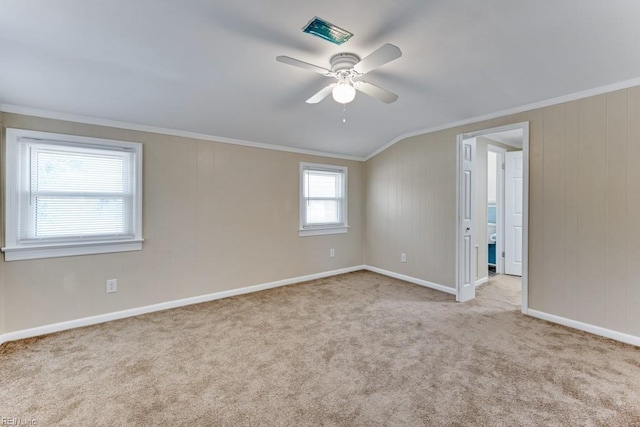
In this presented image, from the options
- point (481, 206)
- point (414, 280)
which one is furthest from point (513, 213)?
point (414, 280)

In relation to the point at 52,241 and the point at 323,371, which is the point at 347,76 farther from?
the point at 52,241

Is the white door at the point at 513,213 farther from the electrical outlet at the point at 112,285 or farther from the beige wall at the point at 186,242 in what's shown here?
the electrical outlet at the point at 112,285

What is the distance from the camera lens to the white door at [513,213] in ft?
16.3

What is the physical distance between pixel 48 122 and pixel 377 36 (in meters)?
3.13

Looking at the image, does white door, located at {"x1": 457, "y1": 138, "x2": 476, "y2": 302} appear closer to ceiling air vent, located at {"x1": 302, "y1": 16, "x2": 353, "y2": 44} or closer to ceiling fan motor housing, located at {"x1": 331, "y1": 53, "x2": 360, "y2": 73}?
ceiling fan motor housing, located at {"x1": 331, "y1": 53, "x2": 360, "y2": 73}

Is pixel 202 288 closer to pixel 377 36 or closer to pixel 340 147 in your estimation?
pixel 340 147

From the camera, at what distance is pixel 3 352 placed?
242 cm

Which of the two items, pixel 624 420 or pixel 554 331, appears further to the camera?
pixel 554 331

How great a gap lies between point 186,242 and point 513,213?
→ 5.26 meters

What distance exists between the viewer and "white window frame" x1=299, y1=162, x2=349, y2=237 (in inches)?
179

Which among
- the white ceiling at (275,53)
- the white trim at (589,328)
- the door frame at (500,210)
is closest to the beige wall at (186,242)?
the white ceiling at (275,53)

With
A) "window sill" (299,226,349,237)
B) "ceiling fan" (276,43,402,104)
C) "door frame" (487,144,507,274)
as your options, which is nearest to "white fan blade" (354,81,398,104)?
"ceiling fan" (276,43,402,104)

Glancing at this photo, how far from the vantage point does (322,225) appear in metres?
4.82

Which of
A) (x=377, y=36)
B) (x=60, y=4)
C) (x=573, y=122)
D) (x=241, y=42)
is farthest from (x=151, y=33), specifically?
(x=573, y=122)
